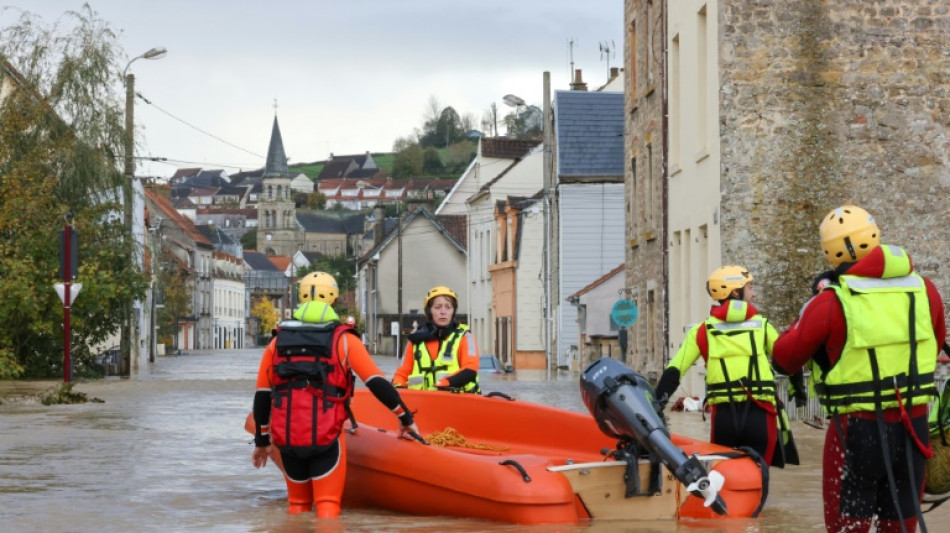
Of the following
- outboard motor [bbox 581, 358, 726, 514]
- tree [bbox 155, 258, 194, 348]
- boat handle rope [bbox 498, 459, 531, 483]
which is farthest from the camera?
tree [bbox 155, 258, 194, 348]

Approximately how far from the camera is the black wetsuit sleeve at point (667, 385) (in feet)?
32.0

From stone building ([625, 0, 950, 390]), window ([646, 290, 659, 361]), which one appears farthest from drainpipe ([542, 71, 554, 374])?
stone building ([625, 0, 950, 390])

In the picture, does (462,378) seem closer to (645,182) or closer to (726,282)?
(726,282)

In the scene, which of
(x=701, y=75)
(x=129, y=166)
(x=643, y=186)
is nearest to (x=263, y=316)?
(x=129, y=166)

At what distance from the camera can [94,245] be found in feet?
127

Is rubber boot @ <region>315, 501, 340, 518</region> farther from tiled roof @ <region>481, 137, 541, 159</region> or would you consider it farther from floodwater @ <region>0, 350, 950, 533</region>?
tiled roof @ <region>481, 137, 541, 159</region>

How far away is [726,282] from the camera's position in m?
10.5

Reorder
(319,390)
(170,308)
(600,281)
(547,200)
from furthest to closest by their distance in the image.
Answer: (170,308) → (547,200) → (600,281) → (319,390)

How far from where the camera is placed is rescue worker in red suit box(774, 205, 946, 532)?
690cm

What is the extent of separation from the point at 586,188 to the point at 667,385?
3964 cm

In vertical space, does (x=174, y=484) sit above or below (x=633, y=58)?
below

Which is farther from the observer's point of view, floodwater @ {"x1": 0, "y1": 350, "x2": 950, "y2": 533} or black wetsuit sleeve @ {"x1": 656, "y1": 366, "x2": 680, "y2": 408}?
floodwater @ {"x1": 0, "y1": 350, "x2": 950, "y2": 533}

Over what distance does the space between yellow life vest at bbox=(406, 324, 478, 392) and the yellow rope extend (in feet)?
1.37

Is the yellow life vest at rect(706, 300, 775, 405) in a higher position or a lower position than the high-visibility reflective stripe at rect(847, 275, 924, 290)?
Answer: lower
